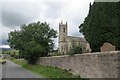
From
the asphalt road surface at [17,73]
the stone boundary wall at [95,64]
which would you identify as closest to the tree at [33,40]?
the asphalt road surface at [17,73]

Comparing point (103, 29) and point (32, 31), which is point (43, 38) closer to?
point (32, 31)

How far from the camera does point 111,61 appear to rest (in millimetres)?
14023

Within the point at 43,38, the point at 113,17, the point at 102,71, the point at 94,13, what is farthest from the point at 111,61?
the point at 43,38

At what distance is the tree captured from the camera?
41.8 m

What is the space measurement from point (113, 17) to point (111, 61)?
12901 mm

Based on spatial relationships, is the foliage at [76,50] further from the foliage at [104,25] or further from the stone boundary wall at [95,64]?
the foliage at [104,25]

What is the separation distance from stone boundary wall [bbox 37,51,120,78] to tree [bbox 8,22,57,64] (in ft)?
59.9

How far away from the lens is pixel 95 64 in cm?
1614

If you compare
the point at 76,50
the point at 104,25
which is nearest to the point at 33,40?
the point at 104,25

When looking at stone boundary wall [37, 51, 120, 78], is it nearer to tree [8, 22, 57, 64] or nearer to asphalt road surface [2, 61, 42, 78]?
asphalt road surface [2, 61, 42, 78]

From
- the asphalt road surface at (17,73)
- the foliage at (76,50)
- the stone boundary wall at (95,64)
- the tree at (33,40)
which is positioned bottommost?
the asphalt road surface at (17,73)

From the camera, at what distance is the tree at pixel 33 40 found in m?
41.8

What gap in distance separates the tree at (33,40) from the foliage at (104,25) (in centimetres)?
1334

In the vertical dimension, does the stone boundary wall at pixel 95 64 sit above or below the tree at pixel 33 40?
below
